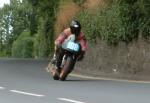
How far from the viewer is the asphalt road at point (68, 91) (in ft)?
41.7

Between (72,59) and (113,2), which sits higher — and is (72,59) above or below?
below

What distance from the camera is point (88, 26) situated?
2366cm

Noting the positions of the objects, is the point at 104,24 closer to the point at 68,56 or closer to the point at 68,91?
the point at 68,56

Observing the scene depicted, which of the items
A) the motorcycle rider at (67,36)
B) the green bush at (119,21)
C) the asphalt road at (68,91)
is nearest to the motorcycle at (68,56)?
the motorcycle rider at (67,36)

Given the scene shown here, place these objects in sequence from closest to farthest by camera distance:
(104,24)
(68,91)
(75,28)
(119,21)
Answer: (68,91), (75,28), (119,21), (104,24)

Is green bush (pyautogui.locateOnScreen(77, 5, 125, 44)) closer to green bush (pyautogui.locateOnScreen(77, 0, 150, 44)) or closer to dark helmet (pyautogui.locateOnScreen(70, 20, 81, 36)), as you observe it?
green bush (pyautogui.locateOnScreen(77, 0, 150, 44))

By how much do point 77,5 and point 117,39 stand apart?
244 inches

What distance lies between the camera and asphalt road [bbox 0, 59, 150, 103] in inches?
500

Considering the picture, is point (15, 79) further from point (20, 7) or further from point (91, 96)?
point (20, 7)

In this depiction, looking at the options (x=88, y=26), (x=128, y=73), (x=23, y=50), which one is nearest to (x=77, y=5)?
(x=88, y=26)

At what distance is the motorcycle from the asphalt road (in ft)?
0.76

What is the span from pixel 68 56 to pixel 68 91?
11.7 ft

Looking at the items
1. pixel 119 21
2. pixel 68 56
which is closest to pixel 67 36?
pixel 68 56

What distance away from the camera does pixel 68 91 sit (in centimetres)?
1448
